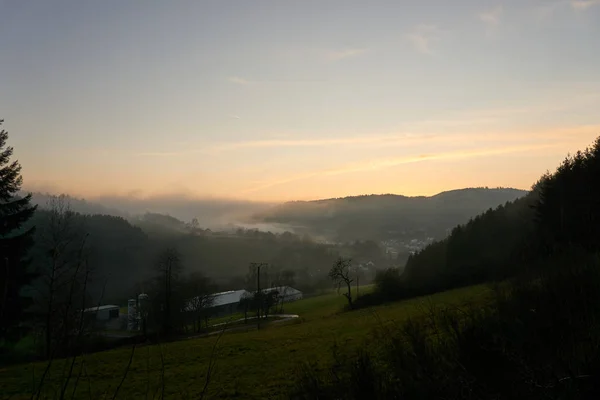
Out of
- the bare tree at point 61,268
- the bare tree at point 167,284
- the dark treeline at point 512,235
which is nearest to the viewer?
the bare tree at point 61,268

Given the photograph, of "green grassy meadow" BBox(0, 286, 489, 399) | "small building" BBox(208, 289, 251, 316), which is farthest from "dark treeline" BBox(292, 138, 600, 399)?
"small building" BBox(208, 289, 251, 316)

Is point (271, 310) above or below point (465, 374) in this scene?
below

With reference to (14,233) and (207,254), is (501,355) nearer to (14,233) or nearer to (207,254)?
(14,233)

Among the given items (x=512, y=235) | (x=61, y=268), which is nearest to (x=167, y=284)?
(x=61, y=268)

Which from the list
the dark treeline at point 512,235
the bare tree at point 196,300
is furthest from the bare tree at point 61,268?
the dark treeline at point 512,235

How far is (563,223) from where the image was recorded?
33375 mm

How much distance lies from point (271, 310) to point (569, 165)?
4500 cm

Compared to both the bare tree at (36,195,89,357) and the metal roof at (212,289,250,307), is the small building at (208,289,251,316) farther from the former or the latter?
the bare tree at (36,195,89,357)

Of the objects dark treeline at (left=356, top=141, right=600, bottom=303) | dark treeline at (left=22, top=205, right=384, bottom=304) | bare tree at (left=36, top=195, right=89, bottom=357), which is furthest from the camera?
dark treeline at (left=22, top=205, right=384, bottom=304)

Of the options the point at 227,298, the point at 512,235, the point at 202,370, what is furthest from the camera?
the point at 227,298

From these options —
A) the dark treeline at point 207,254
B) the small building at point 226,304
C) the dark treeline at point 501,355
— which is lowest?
the small building at point 226,304

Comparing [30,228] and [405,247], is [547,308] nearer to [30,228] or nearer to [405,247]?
[30,228]

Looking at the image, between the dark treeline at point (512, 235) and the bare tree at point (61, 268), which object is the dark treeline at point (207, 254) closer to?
the dark treeline at point (512, 235)

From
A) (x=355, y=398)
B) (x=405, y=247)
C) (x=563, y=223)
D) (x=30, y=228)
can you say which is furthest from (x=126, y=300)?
(x=405, y=247)
